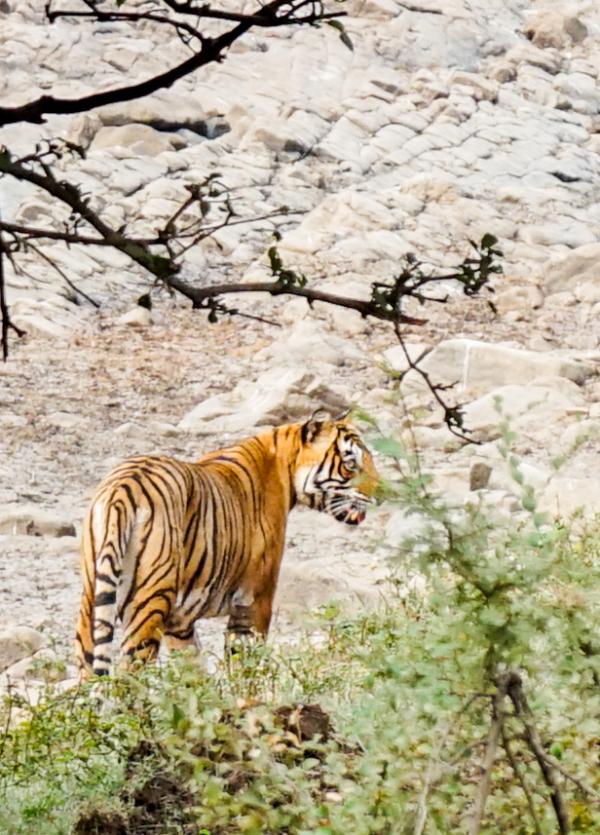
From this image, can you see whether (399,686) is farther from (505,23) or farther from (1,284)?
(505,23)

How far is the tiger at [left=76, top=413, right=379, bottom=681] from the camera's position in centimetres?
659

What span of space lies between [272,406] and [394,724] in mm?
9450

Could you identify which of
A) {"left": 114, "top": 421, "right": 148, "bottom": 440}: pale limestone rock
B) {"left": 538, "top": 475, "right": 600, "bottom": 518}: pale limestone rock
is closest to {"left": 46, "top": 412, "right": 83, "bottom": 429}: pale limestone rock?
{"left": 114, "top": 421, "right": 148, "bottom": 440}: pale limestone rock

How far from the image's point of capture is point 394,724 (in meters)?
3.54

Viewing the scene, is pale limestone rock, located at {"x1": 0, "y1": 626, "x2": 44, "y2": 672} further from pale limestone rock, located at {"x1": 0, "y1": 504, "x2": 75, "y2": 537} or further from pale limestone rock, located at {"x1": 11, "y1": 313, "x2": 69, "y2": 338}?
pale limestone rock, located at {"x1": 11, "y1": 313, "x2": 69, "y2": 338}

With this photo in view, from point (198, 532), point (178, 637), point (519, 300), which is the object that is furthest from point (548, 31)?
point (178, 637)

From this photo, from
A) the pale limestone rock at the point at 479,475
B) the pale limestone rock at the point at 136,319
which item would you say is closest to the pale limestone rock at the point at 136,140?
the pale limestone rock at the point at 136,319

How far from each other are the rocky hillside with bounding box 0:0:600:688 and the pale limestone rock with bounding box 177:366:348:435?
0.02m

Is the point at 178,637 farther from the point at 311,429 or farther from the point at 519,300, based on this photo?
the point at 519,300

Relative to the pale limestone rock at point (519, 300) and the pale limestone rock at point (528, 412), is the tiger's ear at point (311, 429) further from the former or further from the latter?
the pale limestone rock at point (519, 300)

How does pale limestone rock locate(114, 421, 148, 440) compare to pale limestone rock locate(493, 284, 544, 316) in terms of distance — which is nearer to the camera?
pale limestone rock locate(114, 421, 148, 440)

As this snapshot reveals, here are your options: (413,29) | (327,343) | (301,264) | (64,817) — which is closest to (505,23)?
(413,29)

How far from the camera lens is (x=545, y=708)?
3908 millimetres

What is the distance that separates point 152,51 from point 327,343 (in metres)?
6.79
